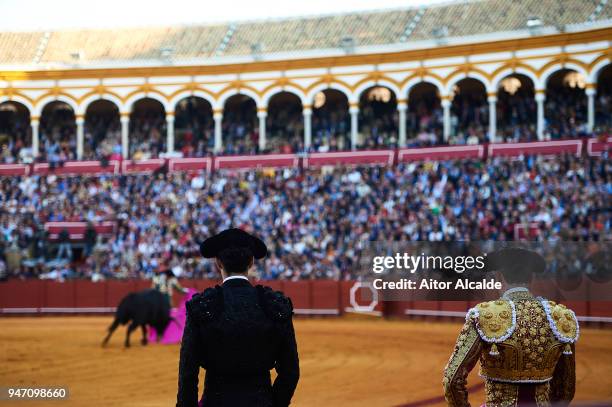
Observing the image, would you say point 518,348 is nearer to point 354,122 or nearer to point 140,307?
point 140,307

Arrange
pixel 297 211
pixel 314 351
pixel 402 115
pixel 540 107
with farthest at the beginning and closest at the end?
pixel 402 115
pixel 540 107
pixel 297 211
pixel 314 351

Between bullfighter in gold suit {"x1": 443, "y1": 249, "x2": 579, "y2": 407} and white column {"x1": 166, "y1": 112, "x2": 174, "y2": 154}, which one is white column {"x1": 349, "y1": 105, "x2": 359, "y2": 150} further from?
bullfighter in gold suit {"x1": 443, "y1": 249, "x2": 579, "y2": 407}

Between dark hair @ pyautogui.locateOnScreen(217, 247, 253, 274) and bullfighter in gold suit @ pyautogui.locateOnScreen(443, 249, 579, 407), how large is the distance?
0.87 meters

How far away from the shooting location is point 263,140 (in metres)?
28.6

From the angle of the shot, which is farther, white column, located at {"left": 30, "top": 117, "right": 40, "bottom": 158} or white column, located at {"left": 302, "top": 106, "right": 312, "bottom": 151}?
white column, located at {"left": 30, "top": 117, "right": 40, "bottom": 158}

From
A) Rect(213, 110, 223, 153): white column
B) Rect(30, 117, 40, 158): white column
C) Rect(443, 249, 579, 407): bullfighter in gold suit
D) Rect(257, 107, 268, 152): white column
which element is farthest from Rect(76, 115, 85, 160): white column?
Rect(443, 249, 579, 407): bullfighter in gold suit

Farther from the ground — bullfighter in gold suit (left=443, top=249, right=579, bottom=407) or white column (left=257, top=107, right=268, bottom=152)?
white column (left=257, top=107, right=268, bottom=152)

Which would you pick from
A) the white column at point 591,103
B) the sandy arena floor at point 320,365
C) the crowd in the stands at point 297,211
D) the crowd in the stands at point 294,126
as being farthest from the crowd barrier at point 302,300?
the white column at point 591,103

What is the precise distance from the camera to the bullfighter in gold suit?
11.9ft

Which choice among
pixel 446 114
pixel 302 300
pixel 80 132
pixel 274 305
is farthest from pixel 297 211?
pixel 274 305

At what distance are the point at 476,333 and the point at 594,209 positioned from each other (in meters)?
15.6

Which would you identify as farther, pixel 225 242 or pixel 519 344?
pixel 519 344

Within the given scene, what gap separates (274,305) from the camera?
3.54 m

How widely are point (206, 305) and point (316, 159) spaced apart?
23.5 meters
